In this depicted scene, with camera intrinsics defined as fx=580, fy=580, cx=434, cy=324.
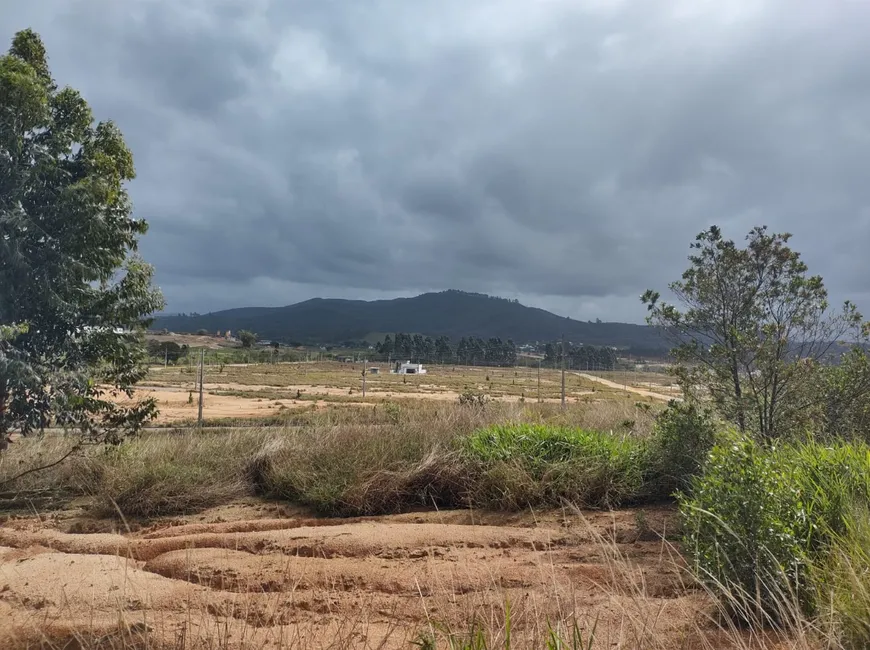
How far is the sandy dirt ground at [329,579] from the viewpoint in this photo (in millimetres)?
3480

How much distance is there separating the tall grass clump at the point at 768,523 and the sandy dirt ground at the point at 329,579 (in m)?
→ 0.36

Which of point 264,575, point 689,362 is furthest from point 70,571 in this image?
point 689,362

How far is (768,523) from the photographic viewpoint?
13.5 feet

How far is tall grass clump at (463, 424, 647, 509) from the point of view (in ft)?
25.3

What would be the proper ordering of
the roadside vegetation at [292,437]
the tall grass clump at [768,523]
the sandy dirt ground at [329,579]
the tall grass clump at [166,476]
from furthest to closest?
1. the tall grass clump at [166,476]
2. the roadside vegetation at [292,437]
3. the tall grass clump at [768,523]
4. the sandy dirt ground at [329,579]

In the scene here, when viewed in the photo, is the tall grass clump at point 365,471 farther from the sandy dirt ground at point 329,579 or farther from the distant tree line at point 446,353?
the distant tree line at point 446,353

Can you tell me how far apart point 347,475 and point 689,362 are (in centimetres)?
546

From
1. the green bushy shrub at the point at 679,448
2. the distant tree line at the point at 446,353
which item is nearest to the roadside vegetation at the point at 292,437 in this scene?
the green bushy shrub at the point at 679,448

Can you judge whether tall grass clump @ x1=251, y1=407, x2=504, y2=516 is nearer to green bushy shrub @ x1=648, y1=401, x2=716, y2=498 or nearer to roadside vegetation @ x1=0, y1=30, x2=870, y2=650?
roadside vegetation @ x1=0, y1=30, x2=870, y2=650

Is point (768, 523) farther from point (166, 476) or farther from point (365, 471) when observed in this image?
point (166, 476)

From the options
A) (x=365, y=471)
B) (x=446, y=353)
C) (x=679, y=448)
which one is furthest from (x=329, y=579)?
(x=446, y=353)

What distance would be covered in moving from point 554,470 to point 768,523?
12.6ft

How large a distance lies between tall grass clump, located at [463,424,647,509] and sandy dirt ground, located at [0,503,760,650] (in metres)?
0.37

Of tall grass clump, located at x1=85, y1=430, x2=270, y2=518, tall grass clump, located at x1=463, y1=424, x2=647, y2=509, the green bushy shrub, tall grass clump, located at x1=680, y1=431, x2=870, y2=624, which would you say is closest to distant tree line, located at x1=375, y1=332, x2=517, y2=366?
tall grass clump, located at x1=85, y1=430, x2=270, y2=518
